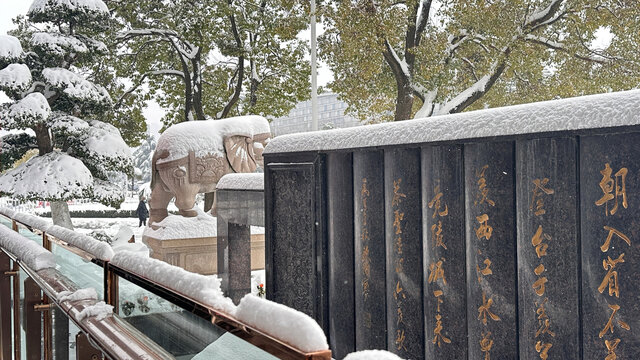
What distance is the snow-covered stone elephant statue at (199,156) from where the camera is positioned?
9.96 metres

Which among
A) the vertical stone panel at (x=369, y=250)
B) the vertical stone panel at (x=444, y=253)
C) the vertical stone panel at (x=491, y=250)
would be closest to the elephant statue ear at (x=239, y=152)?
the vertical stone panel at (x=369, y=250)

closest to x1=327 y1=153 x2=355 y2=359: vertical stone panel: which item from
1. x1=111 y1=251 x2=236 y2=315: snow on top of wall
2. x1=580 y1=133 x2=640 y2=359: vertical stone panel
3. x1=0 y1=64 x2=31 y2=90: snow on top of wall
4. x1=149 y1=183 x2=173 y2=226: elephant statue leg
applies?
x1=580 y1=133 x2=640 y2=359: vertical stone panel

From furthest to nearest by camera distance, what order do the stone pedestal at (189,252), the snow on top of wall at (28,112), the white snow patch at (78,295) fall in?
the snow on top of wall at (28,112), the stone pedestal at (189,252), the white snow patch at (78,295)

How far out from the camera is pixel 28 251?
5.41ft

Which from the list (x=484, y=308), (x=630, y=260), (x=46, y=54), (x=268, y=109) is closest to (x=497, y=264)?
(x=484, y=308)

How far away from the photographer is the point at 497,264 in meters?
2.57

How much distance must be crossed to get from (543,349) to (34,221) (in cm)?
232

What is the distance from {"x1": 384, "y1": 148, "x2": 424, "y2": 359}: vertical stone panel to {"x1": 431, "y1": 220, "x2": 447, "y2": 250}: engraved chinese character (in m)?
0.12

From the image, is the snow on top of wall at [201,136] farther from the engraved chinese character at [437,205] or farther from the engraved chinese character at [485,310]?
the engraved chinese character at [485,310]

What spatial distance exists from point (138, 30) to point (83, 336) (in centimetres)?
1697

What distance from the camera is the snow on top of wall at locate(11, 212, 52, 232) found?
213 centimetres

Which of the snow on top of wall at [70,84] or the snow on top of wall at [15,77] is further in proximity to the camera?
the snow on top of wall at [70,84]

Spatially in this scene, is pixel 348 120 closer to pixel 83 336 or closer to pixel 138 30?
pixel 138 30

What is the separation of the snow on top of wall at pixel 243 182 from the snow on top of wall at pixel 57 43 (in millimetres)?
8155
